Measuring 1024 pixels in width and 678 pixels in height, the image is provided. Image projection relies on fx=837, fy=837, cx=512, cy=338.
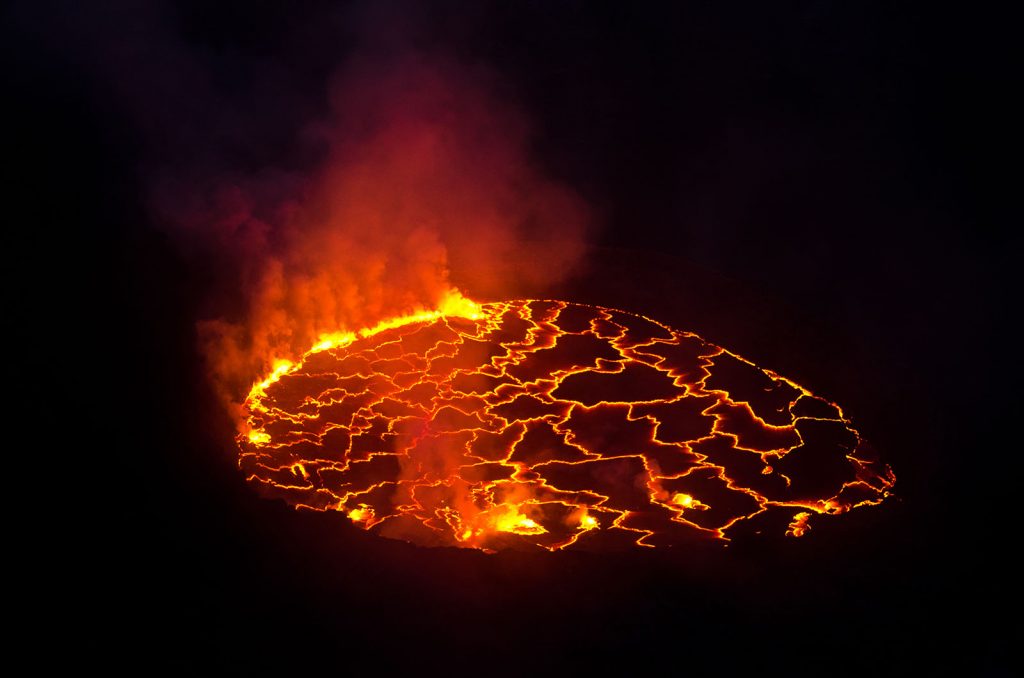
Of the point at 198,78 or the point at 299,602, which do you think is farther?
the point at 198,78

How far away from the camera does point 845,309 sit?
6.73 meters

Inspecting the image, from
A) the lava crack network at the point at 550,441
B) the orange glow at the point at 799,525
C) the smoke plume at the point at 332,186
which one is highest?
the smoke plume at the point at 332,186

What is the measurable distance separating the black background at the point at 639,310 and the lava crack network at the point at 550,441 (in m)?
0.40

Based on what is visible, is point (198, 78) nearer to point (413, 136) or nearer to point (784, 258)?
point (413, 136)

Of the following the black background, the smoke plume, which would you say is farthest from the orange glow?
the smoke plume

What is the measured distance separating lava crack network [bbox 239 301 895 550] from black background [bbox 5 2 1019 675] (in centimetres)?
40

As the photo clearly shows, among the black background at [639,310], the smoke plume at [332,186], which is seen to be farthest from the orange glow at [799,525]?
the smoke plume at [332,186]

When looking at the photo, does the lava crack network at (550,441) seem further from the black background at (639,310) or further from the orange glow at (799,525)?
the black background at (639,310)

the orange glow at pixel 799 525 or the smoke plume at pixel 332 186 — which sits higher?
the smoke plume at pixel 332 186

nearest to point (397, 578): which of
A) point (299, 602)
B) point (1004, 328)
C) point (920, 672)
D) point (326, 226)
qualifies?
point (299, 602)

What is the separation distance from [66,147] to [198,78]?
62.2 inches

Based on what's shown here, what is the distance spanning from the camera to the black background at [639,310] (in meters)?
3.39

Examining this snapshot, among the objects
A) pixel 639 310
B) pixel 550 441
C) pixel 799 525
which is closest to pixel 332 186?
pixel 639 310

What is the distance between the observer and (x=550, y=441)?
17.2ft
